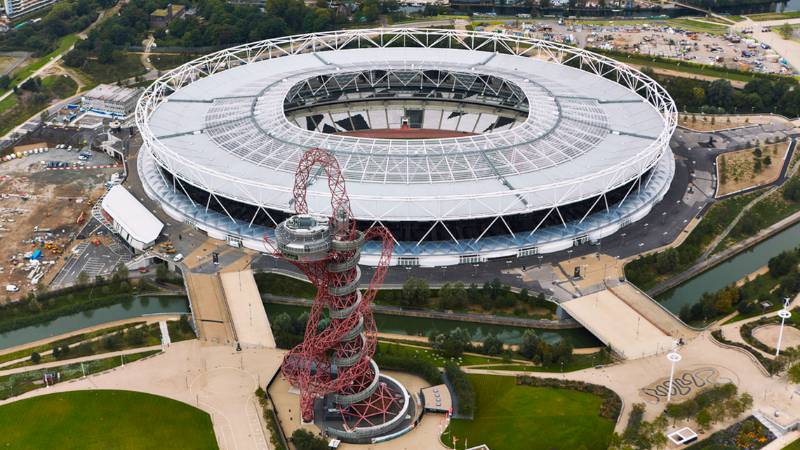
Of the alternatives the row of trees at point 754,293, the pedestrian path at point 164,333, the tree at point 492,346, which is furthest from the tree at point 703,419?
the pedestrian path at point 164,333

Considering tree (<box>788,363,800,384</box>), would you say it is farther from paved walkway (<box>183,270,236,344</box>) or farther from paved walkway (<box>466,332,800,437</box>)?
paved walkway (<box>183,270,236,344</box>)

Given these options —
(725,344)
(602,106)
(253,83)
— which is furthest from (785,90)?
(253,83)

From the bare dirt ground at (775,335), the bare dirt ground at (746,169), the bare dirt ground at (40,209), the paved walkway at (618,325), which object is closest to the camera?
the paved walkway at (618,325)

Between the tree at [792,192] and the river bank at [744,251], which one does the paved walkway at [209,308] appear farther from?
the tree at [792,192]

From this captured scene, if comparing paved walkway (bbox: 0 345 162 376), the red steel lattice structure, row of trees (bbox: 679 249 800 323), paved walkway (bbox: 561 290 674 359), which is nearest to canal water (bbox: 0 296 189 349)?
paved walkway (bbox: 0 345 162 376)

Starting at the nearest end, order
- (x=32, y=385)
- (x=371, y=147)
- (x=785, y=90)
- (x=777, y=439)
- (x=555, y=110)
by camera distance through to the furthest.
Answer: (x=777, y=439)
(x=32, y=385)
(x=371, y=147)
(x=555, y=110)
(x=785, y=90)

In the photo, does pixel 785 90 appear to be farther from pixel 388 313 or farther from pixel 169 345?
pixel 169 345
